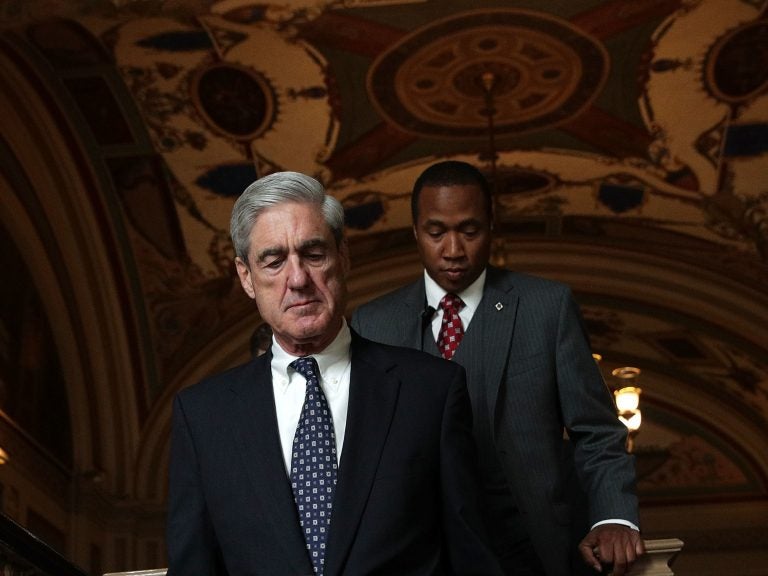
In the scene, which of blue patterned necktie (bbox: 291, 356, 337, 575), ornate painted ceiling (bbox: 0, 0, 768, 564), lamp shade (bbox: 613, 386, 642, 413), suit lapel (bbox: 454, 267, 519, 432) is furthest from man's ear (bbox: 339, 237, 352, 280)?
lamp shade (bbox: 613, 386, 642, 413)

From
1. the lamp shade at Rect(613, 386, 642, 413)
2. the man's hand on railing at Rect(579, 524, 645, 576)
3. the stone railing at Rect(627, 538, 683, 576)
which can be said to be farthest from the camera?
the lamp shade at Rect(613, 386, 642, 413)

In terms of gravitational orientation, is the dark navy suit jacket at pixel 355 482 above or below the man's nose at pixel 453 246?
below

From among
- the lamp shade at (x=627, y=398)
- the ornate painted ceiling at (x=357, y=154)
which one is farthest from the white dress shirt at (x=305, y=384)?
the lamp shade at (x=627, y=398)

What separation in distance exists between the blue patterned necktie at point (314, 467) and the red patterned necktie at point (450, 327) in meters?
1.09

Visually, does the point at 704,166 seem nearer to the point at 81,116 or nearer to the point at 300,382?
the point at 81,116

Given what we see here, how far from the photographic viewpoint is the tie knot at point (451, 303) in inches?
156

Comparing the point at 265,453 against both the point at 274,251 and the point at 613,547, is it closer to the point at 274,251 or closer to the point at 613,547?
the point at 274,251

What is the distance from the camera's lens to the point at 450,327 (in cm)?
394

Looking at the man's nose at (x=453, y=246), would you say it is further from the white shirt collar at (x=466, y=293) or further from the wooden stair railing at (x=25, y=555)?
the wooden stair railing at (x=25, y=555)

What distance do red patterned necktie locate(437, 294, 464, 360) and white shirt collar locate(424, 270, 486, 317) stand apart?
1 centimetres

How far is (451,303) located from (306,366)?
1155mm

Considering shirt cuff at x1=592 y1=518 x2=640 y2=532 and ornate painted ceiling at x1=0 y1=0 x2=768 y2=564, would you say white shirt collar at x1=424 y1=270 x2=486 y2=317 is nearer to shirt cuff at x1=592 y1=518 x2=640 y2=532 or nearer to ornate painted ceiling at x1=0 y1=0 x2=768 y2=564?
shirt cuff at x1=592 y1=518 x2=640 y2=532

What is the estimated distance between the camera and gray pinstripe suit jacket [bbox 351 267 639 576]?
3.62 metres

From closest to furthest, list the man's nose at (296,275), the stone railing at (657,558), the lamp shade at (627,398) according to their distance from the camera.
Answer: the man's nose at (296,275) → the stone railing at (657,558) → the lamp shade at (627,398)
